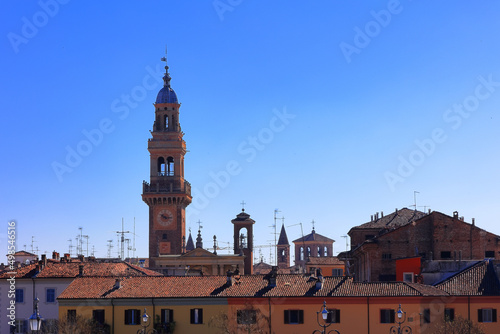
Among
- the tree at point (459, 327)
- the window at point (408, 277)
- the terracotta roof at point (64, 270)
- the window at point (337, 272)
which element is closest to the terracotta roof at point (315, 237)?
→ the window at point (337, 272)

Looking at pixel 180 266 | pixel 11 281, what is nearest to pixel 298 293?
pixel 11 281

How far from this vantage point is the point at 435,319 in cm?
5041

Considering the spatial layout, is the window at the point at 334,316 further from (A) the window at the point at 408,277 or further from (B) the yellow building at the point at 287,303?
(A) the window at the point at 408,277

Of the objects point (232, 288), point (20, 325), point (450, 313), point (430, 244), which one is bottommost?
point (20, 325)

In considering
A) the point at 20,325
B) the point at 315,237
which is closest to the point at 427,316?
the point at 20,325

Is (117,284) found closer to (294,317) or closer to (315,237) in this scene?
(294,317)

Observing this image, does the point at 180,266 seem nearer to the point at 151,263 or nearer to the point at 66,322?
the point at 151,263

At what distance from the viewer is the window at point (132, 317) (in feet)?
176

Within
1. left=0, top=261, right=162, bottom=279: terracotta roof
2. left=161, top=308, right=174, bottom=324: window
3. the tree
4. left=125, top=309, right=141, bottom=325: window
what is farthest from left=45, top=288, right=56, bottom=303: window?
the tree

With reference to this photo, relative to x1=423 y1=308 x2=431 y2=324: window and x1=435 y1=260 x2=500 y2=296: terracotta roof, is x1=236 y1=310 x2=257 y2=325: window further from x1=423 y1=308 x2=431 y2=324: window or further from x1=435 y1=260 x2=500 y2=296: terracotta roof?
x1=435 y1=260 x2=500 y2=296: terracotta roof

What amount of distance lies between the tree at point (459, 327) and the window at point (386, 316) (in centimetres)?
378

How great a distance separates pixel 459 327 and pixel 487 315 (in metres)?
5.46

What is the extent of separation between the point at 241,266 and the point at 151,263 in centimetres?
1041

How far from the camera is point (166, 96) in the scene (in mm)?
109688
